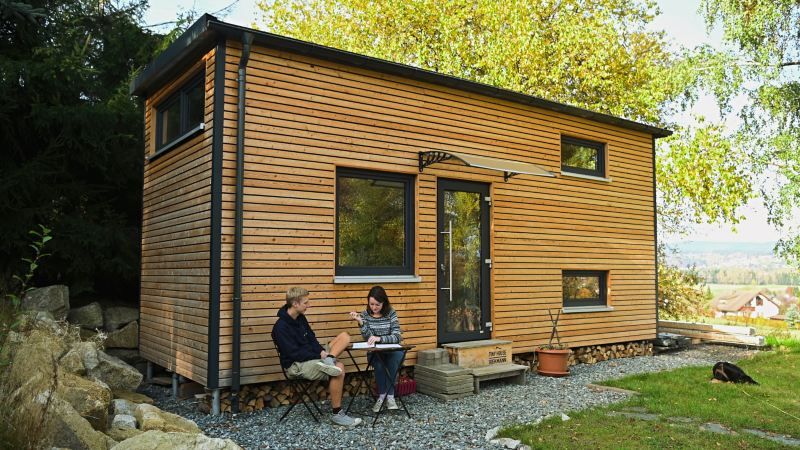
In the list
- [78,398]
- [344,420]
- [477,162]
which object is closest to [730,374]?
[477,162]

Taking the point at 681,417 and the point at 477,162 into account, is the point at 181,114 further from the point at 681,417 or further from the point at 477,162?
the point at 681,417

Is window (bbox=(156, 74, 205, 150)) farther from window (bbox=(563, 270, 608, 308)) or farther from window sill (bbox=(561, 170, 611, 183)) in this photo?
window (bbox=(563, 270, 608, 308))

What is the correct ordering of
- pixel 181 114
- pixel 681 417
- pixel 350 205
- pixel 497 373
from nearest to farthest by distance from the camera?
1. pixel 681 417
2. pixel 350 205
3. pixel 497 373
4. pixel 181 114

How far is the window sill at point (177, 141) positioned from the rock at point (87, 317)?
7.62 feet

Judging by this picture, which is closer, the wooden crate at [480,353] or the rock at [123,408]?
the rock at [123,408]

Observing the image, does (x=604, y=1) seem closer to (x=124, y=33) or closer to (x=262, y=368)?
(x=124, y=33)

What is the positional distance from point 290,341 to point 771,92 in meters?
14.2

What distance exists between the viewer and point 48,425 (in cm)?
339

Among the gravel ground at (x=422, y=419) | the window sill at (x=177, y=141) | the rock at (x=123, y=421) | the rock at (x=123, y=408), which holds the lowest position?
the gravel ground at (x=422, y=419)

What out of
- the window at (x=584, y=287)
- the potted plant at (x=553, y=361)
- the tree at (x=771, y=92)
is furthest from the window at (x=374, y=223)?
the tree at (x=771, y=92)

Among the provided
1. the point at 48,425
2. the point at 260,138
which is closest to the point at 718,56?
the point at 260,138

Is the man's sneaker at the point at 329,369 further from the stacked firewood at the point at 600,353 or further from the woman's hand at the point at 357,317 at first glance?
the stacked firewood at the point at 600,353

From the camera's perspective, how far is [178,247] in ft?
23.9

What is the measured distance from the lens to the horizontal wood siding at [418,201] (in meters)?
6.47
